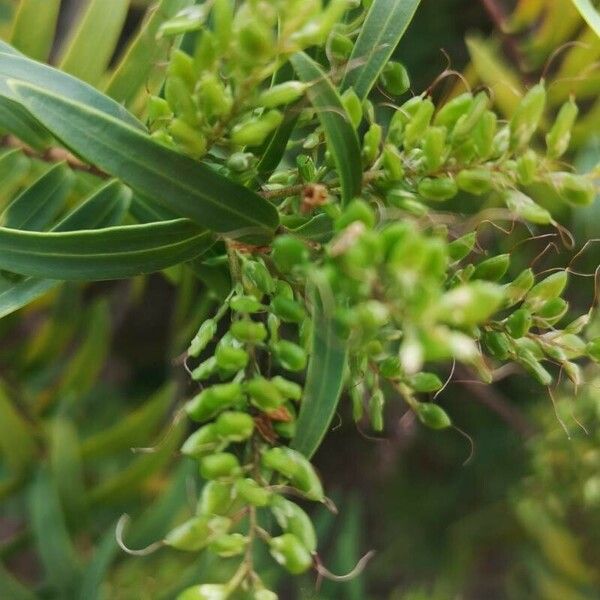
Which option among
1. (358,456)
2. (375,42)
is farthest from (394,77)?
(358,456)

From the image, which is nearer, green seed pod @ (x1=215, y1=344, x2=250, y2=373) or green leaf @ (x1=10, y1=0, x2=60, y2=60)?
green seed pod @ (x1=215, y1=344, x2=250, y2=373)

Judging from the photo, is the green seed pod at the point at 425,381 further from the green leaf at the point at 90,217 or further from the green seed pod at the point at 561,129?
the green leaf at the point at 90,217

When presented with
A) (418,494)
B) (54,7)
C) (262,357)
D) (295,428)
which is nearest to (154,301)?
(418,494)

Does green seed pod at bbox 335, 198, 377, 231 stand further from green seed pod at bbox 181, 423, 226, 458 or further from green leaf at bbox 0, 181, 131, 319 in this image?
green leaf at bbox 0, 181, 131, 319

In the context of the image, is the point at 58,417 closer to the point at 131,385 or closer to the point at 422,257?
the point at 131,385

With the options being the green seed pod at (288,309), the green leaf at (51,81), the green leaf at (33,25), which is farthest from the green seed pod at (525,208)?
the green leaf at (33,25)

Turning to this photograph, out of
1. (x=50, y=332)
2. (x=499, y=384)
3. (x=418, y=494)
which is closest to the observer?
(x=50, y=332)

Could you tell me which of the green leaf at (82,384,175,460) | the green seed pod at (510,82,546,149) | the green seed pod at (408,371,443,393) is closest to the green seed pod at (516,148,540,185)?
the green seed pod at (510,82,546,149)
